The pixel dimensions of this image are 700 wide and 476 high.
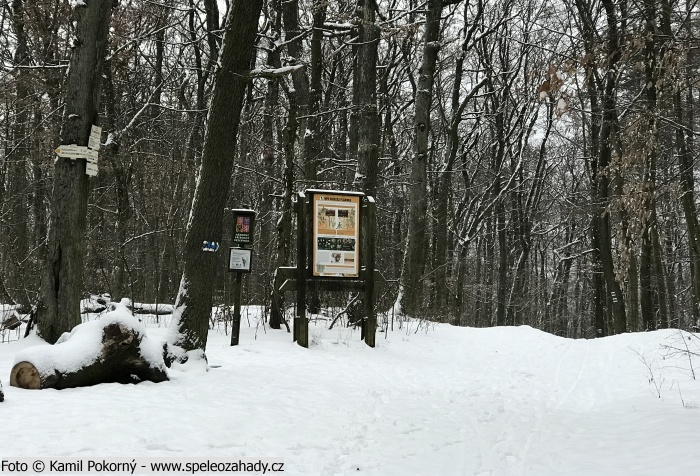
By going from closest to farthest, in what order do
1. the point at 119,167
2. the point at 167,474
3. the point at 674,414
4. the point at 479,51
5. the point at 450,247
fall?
the point at 167,474 < the point at 674,414 < the point at 119,167 < the point at 479,51 < the point at 450,247

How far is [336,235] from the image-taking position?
9250 millimetres

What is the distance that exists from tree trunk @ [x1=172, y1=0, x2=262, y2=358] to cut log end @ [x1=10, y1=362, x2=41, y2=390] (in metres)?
1.92

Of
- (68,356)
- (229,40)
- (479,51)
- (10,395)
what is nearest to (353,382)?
(68,356)

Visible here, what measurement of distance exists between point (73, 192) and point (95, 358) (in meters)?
2.70

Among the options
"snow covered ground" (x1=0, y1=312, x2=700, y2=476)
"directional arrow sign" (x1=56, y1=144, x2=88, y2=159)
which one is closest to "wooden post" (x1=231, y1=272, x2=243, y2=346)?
"snow covered ground" (x1=0, y1=312, x2=700, y2=476)

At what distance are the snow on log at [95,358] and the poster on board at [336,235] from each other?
386 centimetres

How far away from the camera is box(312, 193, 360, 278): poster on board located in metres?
9.16

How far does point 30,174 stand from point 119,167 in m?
6.55

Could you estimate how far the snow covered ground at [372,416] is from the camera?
394 centimetres

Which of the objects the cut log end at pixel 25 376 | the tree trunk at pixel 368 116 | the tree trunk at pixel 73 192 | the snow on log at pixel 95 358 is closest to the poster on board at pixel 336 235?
the tree trunk at pixel 368 116

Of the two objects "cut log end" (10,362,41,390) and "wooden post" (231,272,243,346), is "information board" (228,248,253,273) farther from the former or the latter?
"cut log end" (10,362,41,390)

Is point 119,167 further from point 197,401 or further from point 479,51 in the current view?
point 479,51

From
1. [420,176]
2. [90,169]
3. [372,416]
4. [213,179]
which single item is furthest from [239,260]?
[420,176]

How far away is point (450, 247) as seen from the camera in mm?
26578
